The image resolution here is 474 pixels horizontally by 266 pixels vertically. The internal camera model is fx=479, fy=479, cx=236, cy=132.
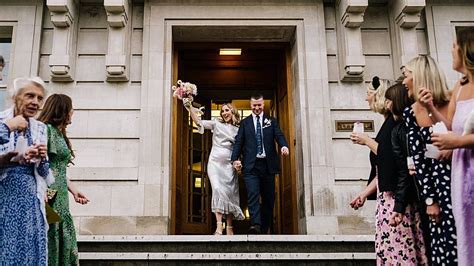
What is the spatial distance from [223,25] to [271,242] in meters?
4.35

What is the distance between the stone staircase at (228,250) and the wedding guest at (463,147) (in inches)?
113

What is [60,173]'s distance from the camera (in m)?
4.28

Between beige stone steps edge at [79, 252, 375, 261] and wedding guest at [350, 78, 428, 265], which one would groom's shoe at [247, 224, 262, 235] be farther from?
wedding guest at [350, 78, 428, 265]

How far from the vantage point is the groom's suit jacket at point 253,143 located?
7105mm

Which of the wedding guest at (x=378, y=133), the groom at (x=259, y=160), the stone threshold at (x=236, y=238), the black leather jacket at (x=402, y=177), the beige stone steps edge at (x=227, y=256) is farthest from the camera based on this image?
the groom at (x=259, y=160)

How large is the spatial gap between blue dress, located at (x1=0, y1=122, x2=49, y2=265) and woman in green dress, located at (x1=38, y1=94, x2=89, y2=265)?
0.70 m

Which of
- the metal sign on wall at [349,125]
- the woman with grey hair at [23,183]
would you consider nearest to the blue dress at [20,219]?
the woman with grey hair at [23,183]

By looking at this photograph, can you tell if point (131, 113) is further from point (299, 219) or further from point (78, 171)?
point (299, 219)

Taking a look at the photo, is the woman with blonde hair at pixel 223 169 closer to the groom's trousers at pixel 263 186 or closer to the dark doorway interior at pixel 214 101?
the groom's trousers at pixel 263 186

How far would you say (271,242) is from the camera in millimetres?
5855

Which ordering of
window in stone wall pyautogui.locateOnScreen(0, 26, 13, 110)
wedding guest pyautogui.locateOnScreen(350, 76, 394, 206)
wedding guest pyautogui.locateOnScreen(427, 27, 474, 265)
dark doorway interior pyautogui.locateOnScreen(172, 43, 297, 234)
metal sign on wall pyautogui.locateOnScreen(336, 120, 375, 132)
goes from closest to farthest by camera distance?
wedding guest pyautogui.locateOnScreen(427, 27, 474, 265) < wedding guest pyautogui.locateOnScreen(350, 76, 394, 206) < metal sign on wall pyautogui.locateOnScreen(336, 120, 375, 132) < window in stone wall pyautogui.locateOnScreen(0, 26, 13, 110) < dark doorway interior pyautogui.locateOnScreen(172, 43, 297, 234)

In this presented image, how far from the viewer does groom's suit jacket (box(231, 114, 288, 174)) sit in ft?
23.3

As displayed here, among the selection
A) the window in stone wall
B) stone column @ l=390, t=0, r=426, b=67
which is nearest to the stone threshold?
stone column @ l=390, t=0, r=426, b=67

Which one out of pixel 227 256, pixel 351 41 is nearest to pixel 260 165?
pixel 227 256
